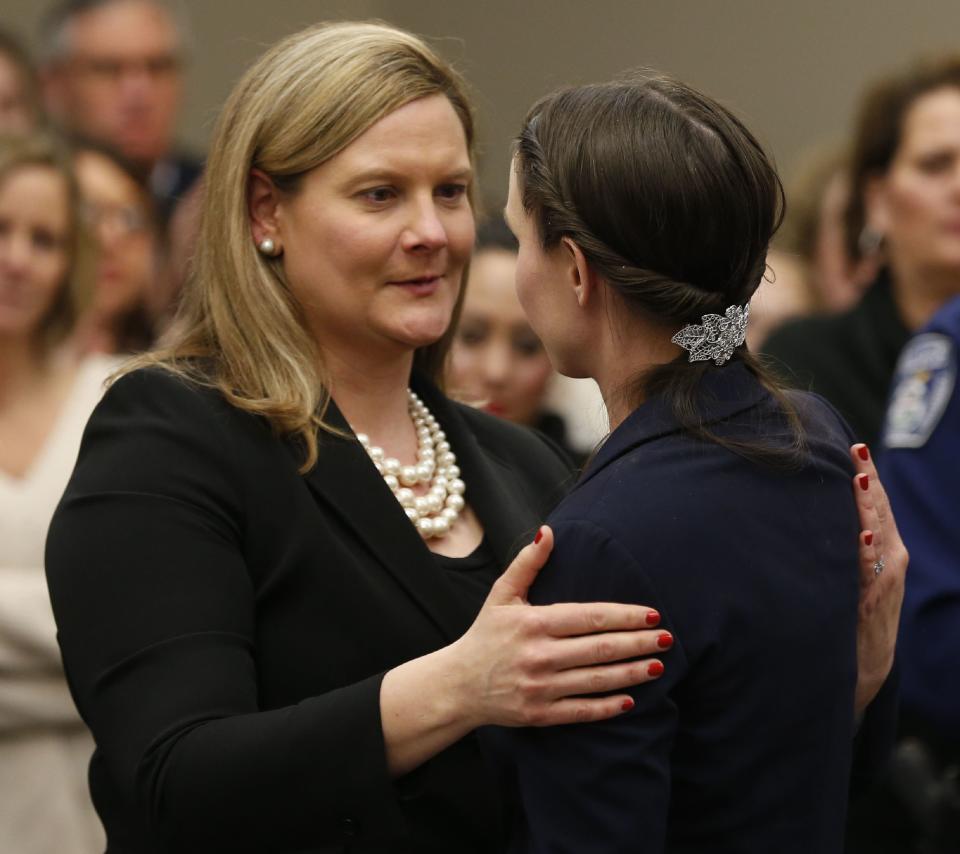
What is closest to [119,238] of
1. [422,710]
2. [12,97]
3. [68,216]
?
[12,97]

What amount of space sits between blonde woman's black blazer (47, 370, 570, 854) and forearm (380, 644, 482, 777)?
2 centimetres

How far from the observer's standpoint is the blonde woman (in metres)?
1.98

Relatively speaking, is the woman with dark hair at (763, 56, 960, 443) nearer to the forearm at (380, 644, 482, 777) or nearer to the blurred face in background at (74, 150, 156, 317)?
the blurred face in background at (74, 150, 156, 317)

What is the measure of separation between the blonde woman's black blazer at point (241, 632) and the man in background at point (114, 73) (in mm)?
3394

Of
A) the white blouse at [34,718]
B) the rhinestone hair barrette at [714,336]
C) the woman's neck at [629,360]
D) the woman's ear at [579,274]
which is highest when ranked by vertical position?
the woman's ear at [579,274]

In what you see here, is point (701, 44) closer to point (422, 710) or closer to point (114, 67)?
point (114, 67)

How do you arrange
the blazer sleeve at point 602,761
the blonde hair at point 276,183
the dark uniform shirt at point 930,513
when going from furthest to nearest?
the dark uniform shirt at point 930,513 → the blonde hair at point 276,183 → the blazer sleeve at point 602,761

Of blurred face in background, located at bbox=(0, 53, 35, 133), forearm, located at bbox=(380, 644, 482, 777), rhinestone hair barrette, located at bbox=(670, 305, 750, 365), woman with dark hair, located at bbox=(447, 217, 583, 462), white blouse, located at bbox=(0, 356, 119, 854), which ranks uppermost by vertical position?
rhinestone hair barrette, located at bbox=(670, 305, 750, 365)

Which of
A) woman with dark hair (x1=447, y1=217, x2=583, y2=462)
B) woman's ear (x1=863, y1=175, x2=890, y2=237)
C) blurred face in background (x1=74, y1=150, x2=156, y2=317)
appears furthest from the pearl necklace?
blurred face in background (x1=74, y1=150, x2=156, y2=317)

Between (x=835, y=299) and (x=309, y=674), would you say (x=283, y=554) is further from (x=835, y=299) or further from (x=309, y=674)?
(x=835, y=299)

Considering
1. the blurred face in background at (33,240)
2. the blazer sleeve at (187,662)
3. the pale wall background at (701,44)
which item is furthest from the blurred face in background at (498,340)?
the pale wall background at (701,44)

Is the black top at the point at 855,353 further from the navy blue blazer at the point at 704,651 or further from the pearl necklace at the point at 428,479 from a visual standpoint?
the navy blue blazer at the point at 704,651

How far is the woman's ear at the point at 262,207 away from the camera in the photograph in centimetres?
241

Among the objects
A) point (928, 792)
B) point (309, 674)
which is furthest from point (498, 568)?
point (928, 792)
